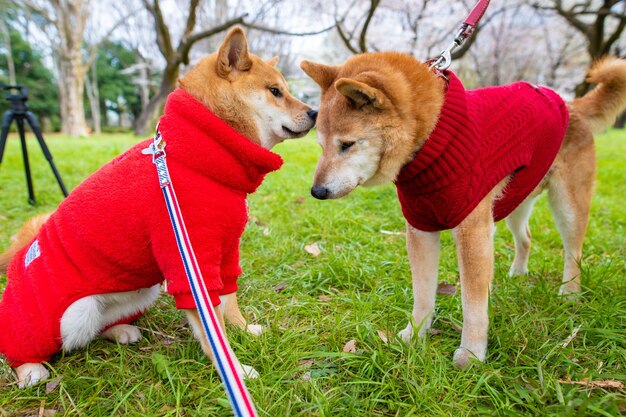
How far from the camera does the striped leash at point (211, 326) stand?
95 cm

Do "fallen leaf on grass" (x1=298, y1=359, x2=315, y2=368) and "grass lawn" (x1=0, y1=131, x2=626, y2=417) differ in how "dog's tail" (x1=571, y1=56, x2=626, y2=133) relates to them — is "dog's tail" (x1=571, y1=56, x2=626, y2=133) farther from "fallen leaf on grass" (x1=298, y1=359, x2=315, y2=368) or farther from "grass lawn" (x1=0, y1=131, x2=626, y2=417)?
"fallen leaf on grass" (x1=298, y1=359, x2=315, y2=368)

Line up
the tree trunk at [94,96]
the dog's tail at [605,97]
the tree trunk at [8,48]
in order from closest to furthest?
the dog's tail at [605,97]
the tree trunk at [8,48]
the tree trunk at [94,96]

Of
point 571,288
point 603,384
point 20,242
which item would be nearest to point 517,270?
point 571,288

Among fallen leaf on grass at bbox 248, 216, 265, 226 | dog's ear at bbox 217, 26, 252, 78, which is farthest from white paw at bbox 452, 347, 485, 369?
fallen leaf on grass at bbox 248, 216, 265, 226

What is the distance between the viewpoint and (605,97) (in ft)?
8.57

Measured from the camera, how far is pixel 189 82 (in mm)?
2080

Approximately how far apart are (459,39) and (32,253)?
249 cm

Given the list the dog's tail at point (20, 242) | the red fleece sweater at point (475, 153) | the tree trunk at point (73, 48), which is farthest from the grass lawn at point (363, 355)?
the tree trunk at point (73, 48)

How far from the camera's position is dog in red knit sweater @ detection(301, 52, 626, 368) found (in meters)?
1.79

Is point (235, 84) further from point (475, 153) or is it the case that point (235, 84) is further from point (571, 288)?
point (571, 288)

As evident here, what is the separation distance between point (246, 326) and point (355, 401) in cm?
84

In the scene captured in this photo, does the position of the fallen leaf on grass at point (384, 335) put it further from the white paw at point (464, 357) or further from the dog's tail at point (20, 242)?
the dog's tail at point (20, 242)

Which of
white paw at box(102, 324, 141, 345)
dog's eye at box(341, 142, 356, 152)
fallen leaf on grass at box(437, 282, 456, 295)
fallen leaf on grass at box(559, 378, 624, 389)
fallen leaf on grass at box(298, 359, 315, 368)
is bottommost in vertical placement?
white paw at box(102, 324, 141, 345)

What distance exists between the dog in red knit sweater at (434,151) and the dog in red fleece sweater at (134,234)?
449 mm
